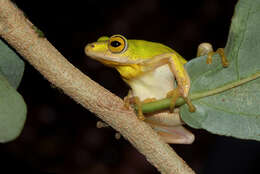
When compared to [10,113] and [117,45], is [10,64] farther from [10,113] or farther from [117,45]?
[117,45]

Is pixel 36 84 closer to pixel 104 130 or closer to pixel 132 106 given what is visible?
pixel 104 130

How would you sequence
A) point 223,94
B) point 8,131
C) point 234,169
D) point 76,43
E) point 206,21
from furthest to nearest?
point 206,21, point 76,43, point 234,169, point 223,94, point 8,131

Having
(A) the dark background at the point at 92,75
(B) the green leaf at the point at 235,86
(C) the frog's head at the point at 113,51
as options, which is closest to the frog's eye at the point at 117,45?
(C) the frog's head at the point at 113,51

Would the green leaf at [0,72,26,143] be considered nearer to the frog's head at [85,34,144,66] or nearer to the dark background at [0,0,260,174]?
the frog's head at [85,34,144,66]

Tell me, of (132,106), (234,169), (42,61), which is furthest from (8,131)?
(234,169)

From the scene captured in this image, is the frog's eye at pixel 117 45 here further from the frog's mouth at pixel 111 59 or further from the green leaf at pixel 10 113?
the green leaf at pixel 10 113

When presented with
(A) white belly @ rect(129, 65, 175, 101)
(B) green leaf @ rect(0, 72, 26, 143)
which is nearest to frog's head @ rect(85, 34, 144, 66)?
(A) white belly @ rect(129, 65, 175, 101)

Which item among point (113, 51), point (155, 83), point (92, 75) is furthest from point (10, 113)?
point (92, 75)
